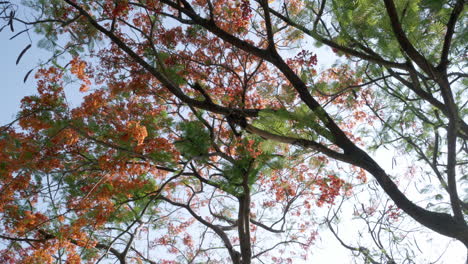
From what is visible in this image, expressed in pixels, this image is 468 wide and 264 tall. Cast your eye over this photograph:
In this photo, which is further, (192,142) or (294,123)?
(192,142)

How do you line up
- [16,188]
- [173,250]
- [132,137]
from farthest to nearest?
[173,250], [16,188], [132,137]

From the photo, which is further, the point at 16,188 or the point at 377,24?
the point at 16,188

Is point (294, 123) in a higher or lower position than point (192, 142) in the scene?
lower

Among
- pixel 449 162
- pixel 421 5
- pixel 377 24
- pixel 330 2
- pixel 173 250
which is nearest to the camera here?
pixel 421 5

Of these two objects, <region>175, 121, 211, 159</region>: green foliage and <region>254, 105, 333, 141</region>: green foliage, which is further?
<region>175, 121, 211, 159</region>: green foliage

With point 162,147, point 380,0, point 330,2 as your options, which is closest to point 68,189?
point 162,147

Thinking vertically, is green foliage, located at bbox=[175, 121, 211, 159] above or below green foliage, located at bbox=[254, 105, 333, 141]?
above

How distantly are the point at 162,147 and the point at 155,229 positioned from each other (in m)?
2.57

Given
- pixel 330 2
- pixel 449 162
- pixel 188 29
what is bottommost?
pixel 449 162

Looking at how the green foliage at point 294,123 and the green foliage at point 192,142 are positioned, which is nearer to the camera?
the green foliage at point 294,123

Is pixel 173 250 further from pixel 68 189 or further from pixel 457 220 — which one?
pixel 457 220

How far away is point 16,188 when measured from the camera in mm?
5539

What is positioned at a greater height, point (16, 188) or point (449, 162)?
point (16, 188)

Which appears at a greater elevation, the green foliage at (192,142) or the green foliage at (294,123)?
the green foliage at (192,142)
